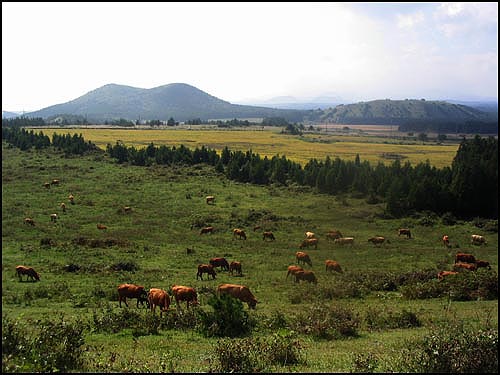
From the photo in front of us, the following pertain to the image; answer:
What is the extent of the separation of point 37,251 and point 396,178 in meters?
38.2

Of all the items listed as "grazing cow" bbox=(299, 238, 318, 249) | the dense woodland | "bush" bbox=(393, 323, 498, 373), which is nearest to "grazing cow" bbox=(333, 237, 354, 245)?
"grazing cow" bbox=(299, 238, 318, 249)

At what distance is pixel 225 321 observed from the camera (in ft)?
44.1

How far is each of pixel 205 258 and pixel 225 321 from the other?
1423cm

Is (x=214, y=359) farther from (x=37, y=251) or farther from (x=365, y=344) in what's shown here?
(x=37, y=251)

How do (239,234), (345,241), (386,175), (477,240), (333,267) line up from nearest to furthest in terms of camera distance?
(333,267) → (345,241) → (477,240) → (239,234) → (386,175)

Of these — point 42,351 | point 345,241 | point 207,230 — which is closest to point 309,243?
point 345,241

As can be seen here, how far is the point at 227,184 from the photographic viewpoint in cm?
6162

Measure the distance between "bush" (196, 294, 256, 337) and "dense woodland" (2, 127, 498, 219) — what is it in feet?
115

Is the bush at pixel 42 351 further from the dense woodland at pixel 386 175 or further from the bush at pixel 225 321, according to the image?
the dense woodland at pixel 386 175

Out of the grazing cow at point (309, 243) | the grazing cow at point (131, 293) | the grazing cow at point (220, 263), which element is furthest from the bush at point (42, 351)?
the grazing cow at point (309, 243)

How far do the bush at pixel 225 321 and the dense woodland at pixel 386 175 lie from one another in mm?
35154

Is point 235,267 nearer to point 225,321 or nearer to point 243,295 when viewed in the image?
point 243,295

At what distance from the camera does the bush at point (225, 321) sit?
43.5 ft

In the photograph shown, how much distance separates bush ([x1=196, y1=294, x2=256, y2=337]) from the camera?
43.5 feet
